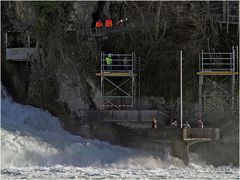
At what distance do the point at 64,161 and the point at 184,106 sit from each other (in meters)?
7.72

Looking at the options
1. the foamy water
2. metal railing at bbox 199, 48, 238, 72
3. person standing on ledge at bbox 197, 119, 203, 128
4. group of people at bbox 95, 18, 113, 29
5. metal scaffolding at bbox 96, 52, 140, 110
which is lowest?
the foamy water

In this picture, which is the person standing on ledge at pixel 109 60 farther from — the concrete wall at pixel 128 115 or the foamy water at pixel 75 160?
the foamy water at pixel 75 160

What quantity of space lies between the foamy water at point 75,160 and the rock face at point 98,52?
1779 mm

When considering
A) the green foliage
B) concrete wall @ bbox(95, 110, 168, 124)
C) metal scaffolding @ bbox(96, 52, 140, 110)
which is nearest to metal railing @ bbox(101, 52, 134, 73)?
metal scaffolding @ bbox(96, 52, 140, 110)

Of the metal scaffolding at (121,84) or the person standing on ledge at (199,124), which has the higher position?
the metal scaffolding at (121,84)

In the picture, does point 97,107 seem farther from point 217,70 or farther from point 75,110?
point 217,70

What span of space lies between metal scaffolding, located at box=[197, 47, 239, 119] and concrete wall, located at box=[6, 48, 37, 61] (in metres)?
10.7

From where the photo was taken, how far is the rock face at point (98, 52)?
26.0m

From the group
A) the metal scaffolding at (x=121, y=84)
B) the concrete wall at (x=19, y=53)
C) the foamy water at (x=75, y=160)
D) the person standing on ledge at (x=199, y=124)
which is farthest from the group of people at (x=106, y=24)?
the person standing on ledge at (x=199, y=124)

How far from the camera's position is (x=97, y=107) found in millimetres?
26531

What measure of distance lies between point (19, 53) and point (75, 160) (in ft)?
34.5

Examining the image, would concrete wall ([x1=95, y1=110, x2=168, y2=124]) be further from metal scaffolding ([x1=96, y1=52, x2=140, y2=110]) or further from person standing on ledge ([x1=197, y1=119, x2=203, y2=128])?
person standing on ledge ([x1=197, y1=119, x2=203, y2=128])

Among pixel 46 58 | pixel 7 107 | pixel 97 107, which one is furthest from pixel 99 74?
pixel 7 107

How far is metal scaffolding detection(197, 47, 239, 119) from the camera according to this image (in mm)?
25312
